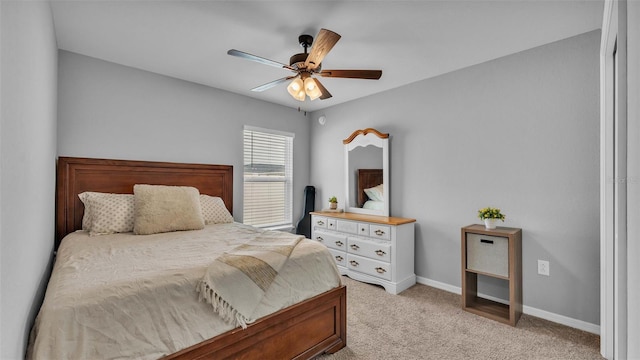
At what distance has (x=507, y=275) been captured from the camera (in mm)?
2514

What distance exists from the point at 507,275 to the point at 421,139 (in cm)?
169

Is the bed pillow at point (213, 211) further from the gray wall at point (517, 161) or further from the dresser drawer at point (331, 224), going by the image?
the gray wall at point (517, 161)

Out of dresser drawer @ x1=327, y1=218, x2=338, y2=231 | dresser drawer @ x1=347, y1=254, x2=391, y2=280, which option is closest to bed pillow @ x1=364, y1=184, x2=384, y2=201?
dresser drawer @ x1=327, y1=218, x2=338, y2=231

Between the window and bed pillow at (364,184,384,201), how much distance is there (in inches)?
52.3

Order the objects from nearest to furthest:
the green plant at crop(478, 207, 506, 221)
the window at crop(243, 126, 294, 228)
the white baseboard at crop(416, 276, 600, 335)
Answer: the white baseboard at crop(416, 276, 600, 335) → the green plant at crop(478, 207, 506, 221) → the window at crop(243, 126, 294, 228)

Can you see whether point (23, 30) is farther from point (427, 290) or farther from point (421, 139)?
point (427, 290)

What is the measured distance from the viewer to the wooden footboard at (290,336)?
57.7 inches

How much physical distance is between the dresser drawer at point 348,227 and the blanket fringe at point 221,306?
7.10 feet

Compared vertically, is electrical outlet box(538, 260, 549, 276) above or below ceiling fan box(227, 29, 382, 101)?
below

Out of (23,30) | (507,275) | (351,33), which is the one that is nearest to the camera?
(23,30)

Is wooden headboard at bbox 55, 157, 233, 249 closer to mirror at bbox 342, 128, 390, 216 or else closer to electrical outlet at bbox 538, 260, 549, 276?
mirror at bbox 342, 128, 390, 216

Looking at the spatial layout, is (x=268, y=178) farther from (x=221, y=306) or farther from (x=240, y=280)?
(x=221, y=306)

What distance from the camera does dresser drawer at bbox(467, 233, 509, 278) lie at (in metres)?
2.53

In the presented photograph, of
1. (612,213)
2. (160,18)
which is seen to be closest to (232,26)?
(160,18)
